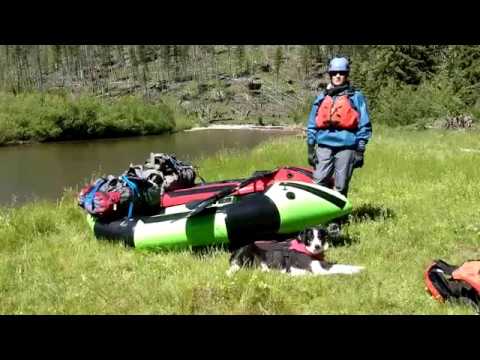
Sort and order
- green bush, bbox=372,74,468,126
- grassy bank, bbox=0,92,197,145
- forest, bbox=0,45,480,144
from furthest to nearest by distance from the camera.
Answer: forest, bbox=0,45,480,144
grassy bank, bbox=0,92,197,145
green bush, bbox=372,74,468,126

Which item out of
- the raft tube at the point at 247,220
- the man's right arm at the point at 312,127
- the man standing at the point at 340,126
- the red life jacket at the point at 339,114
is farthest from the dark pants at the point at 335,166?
the raft tube at the point at 247,220

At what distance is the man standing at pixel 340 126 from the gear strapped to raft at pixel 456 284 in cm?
227

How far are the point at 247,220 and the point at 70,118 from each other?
64.3 metres

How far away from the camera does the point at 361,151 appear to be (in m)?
6.57

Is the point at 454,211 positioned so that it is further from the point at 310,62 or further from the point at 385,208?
the point at 310,62

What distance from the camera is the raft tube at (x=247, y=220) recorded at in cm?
614

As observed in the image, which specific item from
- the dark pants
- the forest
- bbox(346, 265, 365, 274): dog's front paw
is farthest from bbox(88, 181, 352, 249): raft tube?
the forest

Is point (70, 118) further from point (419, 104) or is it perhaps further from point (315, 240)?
point (315, 240)

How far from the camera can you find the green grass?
4.44 m

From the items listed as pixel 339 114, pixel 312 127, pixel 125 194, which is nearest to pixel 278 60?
pixel 312 127

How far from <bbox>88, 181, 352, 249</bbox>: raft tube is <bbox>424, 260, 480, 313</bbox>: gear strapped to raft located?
179 cm

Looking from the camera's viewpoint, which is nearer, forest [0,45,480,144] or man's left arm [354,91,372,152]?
man's left arm [354,91,372,152]

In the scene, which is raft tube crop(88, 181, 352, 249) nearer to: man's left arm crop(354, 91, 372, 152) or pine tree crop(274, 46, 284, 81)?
man's left arm crop(354, 91, 372, 152)
